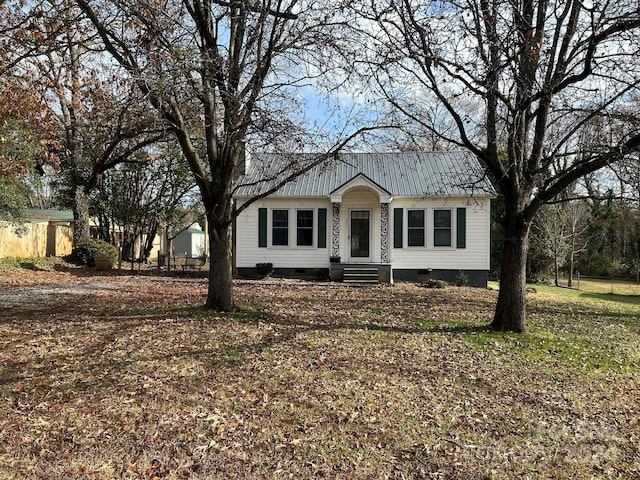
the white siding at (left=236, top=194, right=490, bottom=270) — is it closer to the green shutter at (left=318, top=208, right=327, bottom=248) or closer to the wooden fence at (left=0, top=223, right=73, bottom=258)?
the green shutter at (left=318, top=208, right=327, bottom=248)

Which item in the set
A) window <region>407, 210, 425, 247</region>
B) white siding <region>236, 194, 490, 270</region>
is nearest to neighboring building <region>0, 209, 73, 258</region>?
white siding <region>236, 194, 490, 270</region>

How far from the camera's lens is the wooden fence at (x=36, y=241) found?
1862 centimetres

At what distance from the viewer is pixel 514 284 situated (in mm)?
7859

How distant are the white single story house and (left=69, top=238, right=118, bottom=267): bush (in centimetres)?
633

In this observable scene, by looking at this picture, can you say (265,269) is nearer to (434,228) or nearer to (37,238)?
(434,228)

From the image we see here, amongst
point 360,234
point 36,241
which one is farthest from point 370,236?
point 36,241

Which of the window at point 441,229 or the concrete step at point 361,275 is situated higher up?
the window at point 441,229

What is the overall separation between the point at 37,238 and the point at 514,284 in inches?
846

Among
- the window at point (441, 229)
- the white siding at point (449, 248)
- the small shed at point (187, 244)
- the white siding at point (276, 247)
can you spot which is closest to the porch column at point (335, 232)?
the white siding at point (276, 247)

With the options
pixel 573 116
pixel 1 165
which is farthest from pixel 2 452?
pixel 573 116

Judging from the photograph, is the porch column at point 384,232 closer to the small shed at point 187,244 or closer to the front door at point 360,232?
the front door at point 360,232

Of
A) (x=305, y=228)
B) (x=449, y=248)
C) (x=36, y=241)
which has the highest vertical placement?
(x=305, y=228)

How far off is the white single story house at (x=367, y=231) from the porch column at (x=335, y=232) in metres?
0.04

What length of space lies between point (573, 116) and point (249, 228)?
11.8 m
